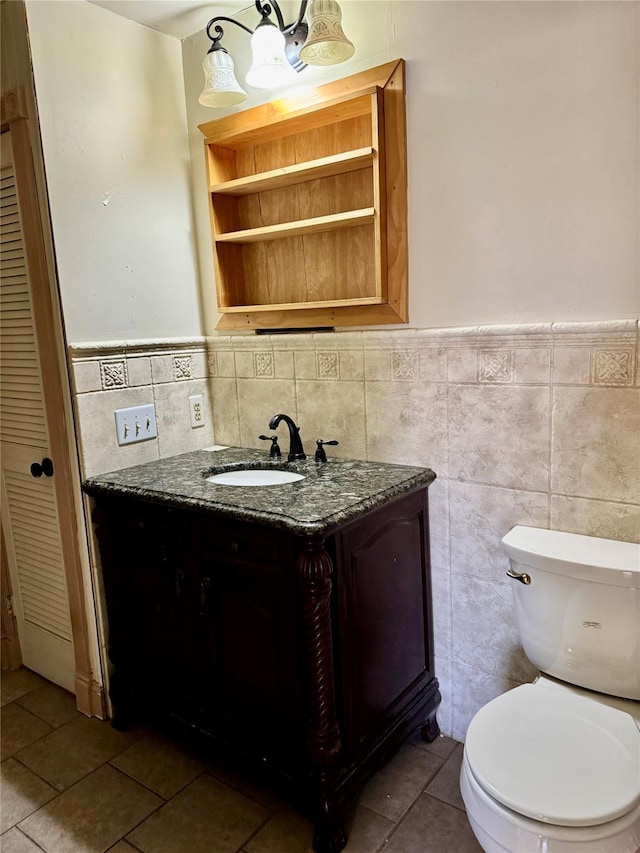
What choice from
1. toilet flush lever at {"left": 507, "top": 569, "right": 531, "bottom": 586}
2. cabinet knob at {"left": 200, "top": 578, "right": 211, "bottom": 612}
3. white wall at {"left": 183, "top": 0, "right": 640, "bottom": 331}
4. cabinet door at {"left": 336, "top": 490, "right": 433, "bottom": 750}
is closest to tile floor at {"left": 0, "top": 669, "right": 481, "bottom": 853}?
cabinet door at {"left": 336, "top": 490, "right": 433, "bottom": 750}

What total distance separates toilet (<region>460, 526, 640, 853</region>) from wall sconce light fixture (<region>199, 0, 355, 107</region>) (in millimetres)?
1441

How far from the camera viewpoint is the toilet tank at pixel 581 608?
135 centimetres

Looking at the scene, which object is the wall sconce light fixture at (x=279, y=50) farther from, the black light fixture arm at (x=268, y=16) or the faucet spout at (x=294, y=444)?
the faucet spout at (x=294, y=444)

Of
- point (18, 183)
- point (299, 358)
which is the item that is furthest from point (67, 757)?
point (18, 183)

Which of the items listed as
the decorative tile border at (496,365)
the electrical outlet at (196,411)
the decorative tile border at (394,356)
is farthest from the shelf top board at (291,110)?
the electrical outlet at (196,411)

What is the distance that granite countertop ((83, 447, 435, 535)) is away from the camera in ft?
4.74

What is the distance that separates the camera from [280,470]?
1977 millimetres

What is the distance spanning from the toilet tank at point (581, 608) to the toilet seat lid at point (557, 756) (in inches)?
3.1

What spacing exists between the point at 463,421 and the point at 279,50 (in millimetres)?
1230

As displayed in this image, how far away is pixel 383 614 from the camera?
1.64 meters

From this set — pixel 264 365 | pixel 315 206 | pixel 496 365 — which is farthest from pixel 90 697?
pixel 315 206

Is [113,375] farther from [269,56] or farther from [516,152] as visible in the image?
[516,152]

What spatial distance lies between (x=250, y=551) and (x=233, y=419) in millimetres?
866

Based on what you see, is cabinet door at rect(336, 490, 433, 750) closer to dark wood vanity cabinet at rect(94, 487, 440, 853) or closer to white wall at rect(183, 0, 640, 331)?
dark wood vanity cabinet at rect(94, 487, 440, 853)
